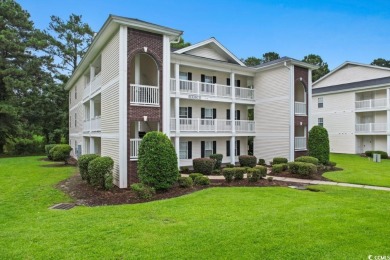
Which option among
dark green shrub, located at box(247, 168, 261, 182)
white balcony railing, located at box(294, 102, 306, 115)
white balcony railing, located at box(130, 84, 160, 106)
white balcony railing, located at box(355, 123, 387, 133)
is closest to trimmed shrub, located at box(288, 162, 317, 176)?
dark green shrub, located at box(247, 168, 261, 182)

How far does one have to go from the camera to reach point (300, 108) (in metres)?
21.4

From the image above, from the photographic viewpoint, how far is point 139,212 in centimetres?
785

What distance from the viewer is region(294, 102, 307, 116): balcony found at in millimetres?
21062

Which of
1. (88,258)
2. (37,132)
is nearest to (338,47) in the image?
(88,258)

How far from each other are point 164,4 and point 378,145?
27100 millimetres

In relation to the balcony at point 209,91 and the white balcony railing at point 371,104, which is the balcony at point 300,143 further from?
the white balcony railing at point 371,104

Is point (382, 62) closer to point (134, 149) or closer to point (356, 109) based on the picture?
point (356, 109)

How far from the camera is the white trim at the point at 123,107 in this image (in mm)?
12031

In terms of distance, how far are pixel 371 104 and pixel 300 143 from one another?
13435mm

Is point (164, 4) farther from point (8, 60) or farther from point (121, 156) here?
point (8, 60)

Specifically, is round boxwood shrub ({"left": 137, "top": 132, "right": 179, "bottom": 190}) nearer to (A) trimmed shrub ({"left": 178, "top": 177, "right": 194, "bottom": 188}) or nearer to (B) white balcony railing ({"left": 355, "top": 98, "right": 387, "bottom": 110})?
(A) trimmed shrub ({"left": 178, "top": 177, "right": 194, "bottom": 188})

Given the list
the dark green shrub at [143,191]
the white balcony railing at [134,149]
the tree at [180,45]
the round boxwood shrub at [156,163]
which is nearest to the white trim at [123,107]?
the white balcony railing at [134,149]

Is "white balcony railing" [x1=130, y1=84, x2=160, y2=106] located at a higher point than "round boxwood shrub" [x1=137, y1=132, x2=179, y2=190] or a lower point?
higher

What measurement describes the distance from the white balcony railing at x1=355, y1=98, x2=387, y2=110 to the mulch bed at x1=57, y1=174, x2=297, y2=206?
21.4 metres
